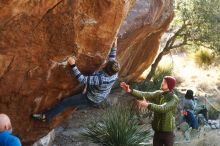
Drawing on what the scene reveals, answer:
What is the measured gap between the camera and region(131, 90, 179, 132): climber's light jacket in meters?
8.18

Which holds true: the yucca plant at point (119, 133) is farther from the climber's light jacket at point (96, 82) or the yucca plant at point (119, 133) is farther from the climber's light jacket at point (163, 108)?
the climber's light jacket at point (96, 82)

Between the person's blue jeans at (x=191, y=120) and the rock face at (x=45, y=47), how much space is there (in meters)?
4.08

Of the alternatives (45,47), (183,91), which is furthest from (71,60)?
(183,91)

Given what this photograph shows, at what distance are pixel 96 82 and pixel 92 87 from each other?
0.98ft

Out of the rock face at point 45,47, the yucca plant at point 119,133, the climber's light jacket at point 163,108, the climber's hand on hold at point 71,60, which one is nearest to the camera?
the rock face at point 45,47

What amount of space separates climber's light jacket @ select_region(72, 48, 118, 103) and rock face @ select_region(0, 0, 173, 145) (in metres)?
0.26

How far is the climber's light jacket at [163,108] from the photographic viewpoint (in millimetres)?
8176

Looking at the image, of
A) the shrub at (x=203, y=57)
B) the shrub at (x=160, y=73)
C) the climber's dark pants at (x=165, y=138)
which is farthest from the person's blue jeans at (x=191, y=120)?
the shrub at (x=203, y=57)

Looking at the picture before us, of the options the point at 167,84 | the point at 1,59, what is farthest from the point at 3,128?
the point at 167,84

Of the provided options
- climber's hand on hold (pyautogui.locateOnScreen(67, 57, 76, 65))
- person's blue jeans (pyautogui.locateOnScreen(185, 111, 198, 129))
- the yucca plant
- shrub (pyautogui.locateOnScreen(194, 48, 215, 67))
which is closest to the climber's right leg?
climber's hand on hold (pyautogui.locateOnScreen(67, 57, 76, 65))

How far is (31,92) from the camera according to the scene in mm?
8445

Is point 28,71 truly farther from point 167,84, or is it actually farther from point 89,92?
point 167,84

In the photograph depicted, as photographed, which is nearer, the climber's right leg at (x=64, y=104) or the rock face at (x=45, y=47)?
the rock face at (x=45, y=47)

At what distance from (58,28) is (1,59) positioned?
1037 millimetres
